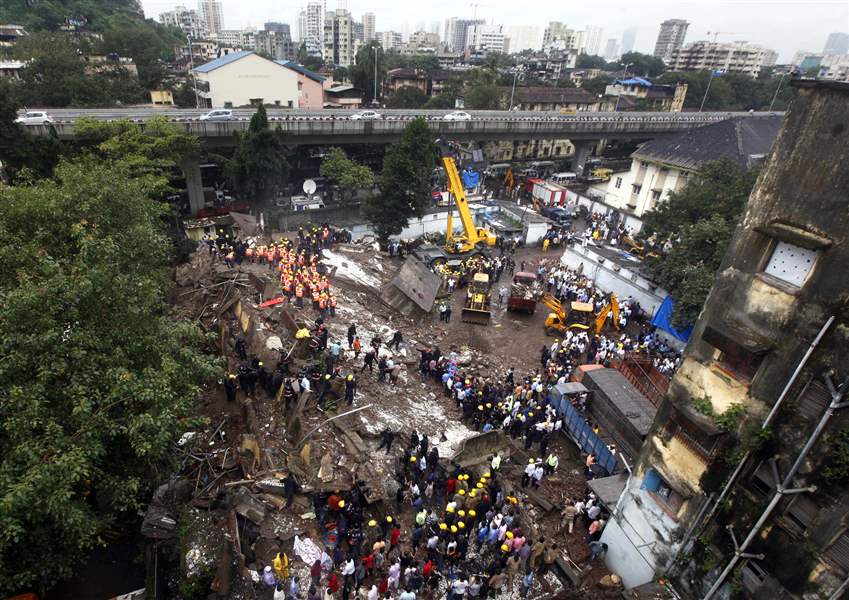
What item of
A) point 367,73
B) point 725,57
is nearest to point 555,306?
point 367,73

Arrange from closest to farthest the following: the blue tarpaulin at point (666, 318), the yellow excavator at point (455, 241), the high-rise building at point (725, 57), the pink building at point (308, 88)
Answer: the blue tarpaulin at point (666, 318) → the yellow excavator at point (455, 241) → the pink building at point (308, 88) → the high-rise building at point (725, 57)

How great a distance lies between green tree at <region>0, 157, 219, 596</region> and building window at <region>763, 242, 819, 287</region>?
12782 millimetres

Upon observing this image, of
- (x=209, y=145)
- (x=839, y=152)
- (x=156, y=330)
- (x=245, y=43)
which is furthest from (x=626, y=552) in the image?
(x=245, y=43)

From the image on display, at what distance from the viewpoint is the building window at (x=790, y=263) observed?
905cm

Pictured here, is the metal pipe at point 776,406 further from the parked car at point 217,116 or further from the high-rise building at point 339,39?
the high-rise building at point 339,39

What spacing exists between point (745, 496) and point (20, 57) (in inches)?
3176

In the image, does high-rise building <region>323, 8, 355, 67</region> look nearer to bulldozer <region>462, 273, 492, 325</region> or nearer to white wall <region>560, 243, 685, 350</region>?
white wall <region>560, 243, 685, 350</region>

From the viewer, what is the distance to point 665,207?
31.8 metres

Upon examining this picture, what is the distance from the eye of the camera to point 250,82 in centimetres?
5881

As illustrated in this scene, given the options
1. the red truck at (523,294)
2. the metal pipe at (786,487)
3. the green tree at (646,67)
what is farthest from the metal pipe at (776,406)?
the green tree at (646,67)

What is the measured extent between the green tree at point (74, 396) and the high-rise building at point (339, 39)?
135 metres

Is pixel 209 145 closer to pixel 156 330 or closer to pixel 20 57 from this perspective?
pixel 156 330

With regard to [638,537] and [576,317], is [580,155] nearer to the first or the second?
[576,317]

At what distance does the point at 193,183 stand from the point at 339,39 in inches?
4444
